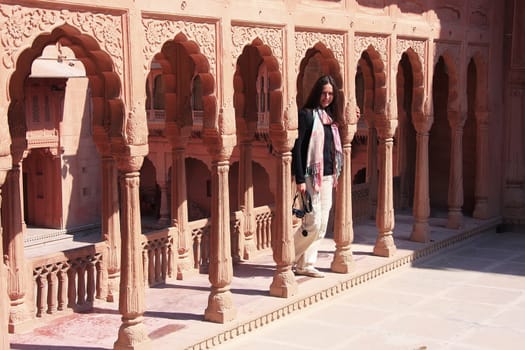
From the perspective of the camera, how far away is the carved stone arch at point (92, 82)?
7598mm

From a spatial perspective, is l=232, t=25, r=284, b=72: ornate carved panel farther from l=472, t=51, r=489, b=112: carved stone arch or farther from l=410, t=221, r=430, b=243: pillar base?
l=472, t=51, r=489, b=112: carved stone arch

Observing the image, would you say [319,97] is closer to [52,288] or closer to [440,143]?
[52,288]

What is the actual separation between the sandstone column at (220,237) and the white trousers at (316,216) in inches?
75.7

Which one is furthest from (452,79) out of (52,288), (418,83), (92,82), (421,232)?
(52,288)

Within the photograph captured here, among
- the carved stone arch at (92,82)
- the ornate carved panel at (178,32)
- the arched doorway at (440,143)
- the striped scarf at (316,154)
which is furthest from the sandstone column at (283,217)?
the arched doorway at (440,143)

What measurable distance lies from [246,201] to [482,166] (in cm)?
544

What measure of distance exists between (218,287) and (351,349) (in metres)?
1.60

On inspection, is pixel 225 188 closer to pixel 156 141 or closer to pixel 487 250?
pixel 487 250

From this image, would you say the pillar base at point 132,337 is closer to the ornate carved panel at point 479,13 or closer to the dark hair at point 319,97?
the dark hair at point 319,97

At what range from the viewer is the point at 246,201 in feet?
40.4

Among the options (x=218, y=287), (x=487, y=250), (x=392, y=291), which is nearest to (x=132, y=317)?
(x=218, y=287)

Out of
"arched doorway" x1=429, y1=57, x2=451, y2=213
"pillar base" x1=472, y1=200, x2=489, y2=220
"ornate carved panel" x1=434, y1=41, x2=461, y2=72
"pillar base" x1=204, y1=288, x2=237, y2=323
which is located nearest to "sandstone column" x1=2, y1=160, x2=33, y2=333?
"pillar base" x1=204, y1=288, x2=237, y2=323

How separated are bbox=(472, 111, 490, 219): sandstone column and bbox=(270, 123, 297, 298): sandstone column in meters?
6.46

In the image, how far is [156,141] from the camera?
1193 inches
